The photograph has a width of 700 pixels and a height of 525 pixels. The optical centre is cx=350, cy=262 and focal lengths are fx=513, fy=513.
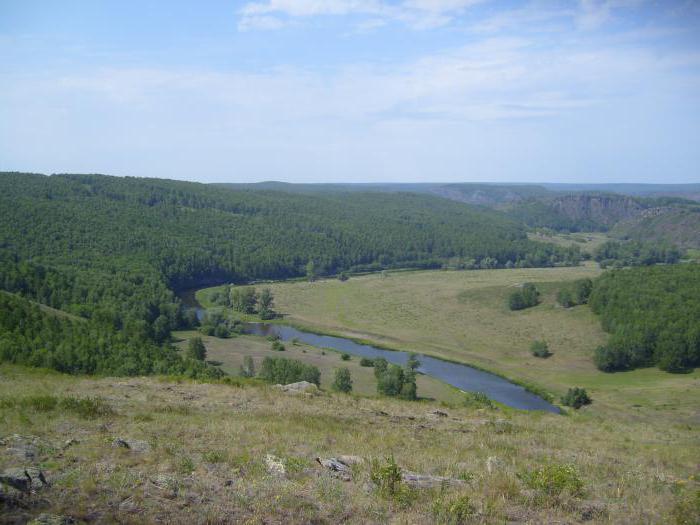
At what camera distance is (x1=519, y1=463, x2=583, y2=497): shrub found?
1049cm

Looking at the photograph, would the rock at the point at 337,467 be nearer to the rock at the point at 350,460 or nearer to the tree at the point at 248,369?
the rock at the point at 350,460

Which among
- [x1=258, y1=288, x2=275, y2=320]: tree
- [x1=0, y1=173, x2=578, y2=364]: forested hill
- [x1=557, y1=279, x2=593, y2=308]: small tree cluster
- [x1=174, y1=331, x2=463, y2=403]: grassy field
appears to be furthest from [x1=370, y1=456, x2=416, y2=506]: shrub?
[x1=557, y1=279, x2=593, y2=308]: small tree cluster

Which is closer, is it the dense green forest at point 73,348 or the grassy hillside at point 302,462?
the grassy hillside at point 302,462

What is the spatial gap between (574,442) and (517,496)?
7947mm

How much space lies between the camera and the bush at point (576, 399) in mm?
49531

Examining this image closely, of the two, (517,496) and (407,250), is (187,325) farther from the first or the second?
(407,250)

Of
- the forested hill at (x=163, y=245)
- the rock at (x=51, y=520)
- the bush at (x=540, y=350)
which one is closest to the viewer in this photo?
the rock at (x=51, y=520)

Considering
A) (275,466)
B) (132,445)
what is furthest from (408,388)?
(132,445)

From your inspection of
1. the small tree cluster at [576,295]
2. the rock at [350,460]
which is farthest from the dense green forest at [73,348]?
the small tree cluster at [576,295]

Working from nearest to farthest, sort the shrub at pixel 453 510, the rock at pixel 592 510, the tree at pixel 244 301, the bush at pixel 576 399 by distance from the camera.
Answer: the shrub at pixel 453 510, the rock at pixel 592 510, the bush at pixel 576 399, the tree at pixel 244 301

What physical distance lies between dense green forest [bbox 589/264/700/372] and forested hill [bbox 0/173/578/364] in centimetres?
5763

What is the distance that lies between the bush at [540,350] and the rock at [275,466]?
2450 inches

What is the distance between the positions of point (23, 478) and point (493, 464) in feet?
33.1

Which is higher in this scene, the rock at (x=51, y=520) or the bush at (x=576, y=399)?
the rock at (x=51, y=520)
